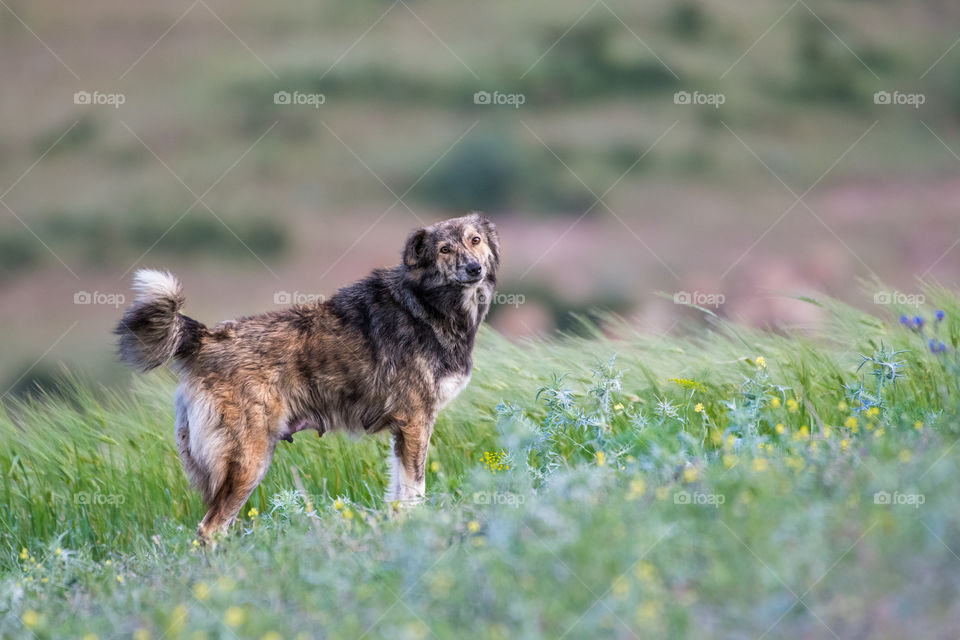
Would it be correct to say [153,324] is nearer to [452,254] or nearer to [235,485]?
[235,485]

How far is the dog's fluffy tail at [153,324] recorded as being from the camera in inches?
191

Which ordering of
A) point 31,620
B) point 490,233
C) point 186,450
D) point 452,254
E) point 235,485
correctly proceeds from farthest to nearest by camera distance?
point 490,233
point 452,254
point 186,450
point 235,485
point 31,620

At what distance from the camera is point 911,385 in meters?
5.48

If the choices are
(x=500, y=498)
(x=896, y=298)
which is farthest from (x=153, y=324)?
(x=896, y=298)

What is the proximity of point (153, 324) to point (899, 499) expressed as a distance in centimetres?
348

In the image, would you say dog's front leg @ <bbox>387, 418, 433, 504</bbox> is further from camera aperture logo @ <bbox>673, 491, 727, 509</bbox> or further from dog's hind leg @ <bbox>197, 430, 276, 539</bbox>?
camera aperture logo @ <bbox>673, 491, 727, 509</bbox>

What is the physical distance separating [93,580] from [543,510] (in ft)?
6.94

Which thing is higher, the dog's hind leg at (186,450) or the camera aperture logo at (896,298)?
the camera aperture logo at (896,298)

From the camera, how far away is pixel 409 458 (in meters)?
5.28

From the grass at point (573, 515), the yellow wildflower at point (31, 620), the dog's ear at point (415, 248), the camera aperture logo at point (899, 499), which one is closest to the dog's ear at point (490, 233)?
the dog's ear at point (415, 248)

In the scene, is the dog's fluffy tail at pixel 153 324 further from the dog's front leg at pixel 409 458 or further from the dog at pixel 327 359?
the dog's front leg at pixel 409 458

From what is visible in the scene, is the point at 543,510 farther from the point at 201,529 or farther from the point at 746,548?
the point at 201,529

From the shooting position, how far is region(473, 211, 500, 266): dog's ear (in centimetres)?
557

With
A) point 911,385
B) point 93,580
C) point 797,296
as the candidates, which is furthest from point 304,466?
point 911,385
